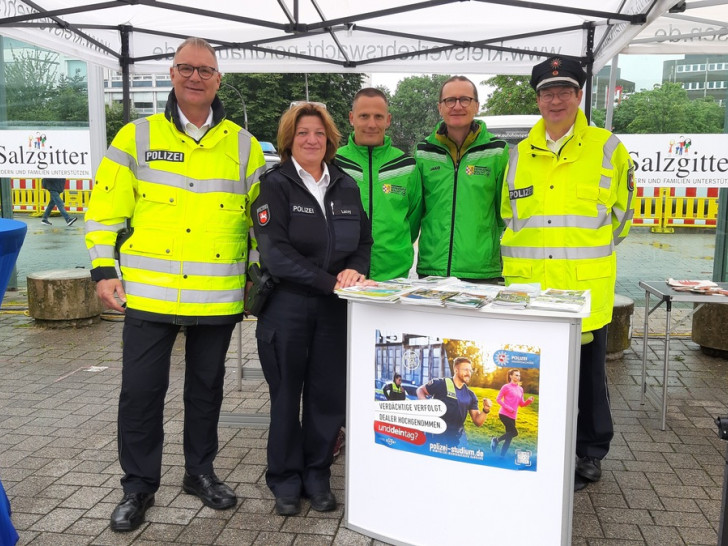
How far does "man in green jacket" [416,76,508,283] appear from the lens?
145 inches

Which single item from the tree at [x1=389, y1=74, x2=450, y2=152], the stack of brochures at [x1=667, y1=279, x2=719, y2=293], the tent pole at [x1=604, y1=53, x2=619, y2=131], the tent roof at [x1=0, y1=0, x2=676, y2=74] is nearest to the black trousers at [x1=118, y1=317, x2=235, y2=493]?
the tent roof at [x1=0, y1=0, x2=676, y2=74]

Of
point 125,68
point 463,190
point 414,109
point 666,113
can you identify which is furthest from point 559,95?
point 414,109

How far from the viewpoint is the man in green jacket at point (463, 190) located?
3684 mm

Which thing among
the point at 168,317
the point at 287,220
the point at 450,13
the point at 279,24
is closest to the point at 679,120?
the point at 450,13

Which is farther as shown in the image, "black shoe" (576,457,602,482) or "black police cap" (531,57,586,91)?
"black shoe" (576,457,602,482)

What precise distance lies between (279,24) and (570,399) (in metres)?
3.91

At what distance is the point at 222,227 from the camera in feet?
10.4

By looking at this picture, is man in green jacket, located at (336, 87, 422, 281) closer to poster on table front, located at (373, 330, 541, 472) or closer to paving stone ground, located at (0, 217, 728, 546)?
poster on table front, located at (373, 330, 541, 472)

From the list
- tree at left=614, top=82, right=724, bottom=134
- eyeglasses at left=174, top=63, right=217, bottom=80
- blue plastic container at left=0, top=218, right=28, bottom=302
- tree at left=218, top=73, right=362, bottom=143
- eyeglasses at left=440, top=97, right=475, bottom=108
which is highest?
tree at left=218, top=73, right=362, bottom=143

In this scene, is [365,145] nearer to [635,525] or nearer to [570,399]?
[570,399]

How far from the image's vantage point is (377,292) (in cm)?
279

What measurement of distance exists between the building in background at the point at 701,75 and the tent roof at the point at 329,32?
2.63 m

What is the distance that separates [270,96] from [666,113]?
108 feet

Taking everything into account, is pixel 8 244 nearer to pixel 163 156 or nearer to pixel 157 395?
pixel 163 156
